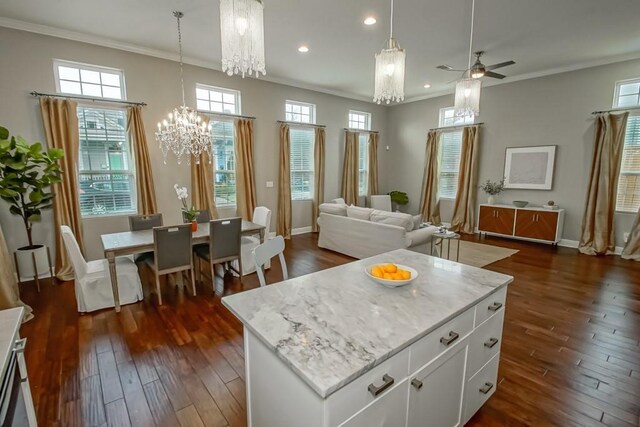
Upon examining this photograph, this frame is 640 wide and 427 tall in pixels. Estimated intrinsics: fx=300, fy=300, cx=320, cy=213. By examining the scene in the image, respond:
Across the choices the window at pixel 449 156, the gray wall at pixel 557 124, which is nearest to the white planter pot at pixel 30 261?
the window at pixel 449 156

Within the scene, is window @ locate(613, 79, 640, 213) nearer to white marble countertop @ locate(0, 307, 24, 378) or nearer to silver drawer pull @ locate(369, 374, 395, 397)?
silver drawer pull @ locate(369, 374, 395, 397)

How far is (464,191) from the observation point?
695 cm

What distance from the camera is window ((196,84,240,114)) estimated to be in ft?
17.5

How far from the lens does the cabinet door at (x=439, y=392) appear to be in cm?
130

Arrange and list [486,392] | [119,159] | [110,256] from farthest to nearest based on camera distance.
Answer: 1. [119,159]
2. [110,256]
3. [486,392]

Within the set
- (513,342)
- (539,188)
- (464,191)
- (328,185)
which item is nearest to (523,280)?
(513,342)

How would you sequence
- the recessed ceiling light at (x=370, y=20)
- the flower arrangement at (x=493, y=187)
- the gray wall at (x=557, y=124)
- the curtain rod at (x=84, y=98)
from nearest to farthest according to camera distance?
the recessed ceiling light at (x=370, y=20) < the curtain rod at (x=84, y=98) < the gray wall at (x=557, y=124) < the flower arrangement at (x=493, y=187)

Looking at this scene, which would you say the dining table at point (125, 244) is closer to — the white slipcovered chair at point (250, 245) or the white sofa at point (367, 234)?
the white slipcovered chair at point (250, 245)

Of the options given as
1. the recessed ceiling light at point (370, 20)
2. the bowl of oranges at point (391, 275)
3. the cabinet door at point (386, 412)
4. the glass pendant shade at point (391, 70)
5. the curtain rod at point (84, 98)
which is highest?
the recessed ceiling light at point (370, 20)

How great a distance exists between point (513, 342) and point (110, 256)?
3.97m

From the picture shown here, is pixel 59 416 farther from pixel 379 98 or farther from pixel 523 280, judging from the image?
pixel 523 280

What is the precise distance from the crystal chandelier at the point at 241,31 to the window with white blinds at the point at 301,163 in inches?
193

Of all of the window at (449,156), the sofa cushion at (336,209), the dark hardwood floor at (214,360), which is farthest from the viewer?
the window at (449,156)

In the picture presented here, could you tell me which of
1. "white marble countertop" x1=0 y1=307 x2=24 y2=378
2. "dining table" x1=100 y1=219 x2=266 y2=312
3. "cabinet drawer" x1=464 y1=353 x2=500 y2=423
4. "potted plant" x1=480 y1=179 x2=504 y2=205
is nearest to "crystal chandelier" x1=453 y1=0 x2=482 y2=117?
"cabinet drawer" x1=464 y1=353 x2=500 y2=423
